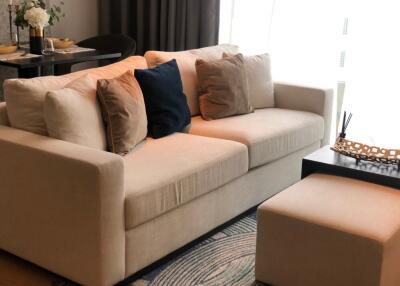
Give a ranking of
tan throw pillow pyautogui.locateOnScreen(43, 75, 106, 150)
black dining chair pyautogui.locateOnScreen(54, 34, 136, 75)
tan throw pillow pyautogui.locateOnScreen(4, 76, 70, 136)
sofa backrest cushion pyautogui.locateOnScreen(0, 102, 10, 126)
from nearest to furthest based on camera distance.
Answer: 1. tan throw pillow pyautogui.locateOnScreen(43, 75, 106, 150)
2. tan throw pillow pyautogui.locateOnScreen(4, 76, 70, 136)
3. sofa backrest cushion pyautogui.locateOnScreen(0, 102, 10, 126)
4. black dining chair pyautogui.locateOnScreen(54, 34, 136, 75)

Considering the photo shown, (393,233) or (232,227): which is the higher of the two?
(393,233)

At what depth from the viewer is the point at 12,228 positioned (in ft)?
8.88

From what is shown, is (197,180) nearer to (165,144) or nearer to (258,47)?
(165,144)

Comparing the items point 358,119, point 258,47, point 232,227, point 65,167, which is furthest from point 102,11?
point 65,167

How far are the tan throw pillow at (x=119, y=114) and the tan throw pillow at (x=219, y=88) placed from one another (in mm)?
754

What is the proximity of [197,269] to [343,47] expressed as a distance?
7.78ft

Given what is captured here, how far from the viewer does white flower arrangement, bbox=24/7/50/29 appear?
3986 millimetres

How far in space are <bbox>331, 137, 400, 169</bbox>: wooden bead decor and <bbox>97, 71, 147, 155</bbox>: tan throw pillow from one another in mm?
1060

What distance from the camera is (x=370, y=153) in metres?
2.92

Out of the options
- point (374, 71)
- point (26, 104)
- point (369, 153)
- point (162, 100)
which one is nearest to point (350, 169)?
point (369, 153)

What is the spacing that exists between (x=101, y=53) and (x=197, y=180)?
1968 mm

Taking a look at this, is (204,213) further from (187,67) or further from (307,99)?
(307,99)

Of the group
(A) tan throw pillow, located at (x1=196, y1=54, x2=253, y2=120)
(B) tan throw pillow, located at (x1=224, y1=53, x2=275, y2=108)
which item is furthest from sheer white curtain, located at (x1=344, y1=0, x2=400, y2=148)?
(A) tan throw pillow, located at (x1=196, y1=54, x2=253, y2=120)

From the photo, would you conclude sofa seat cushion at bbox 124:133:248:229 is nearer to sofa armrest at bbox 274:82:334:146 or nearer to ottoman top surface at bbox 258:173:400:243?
ottoman top surface at bbox 258:173:400:243
